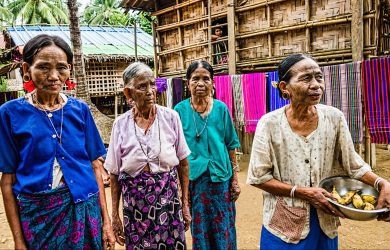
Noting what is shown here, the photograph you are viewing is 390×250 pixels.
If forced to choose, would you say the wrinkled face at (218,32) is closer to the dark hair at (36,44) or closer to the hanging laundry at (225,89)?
the hanging laundry at (225,89)

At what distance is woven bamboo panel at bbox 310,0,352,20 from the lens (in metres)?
5.49

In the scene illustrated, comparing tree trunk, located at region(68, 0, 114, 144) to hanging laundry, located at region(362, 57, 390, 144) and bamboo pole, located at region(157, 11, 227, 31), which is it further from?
hanging laundry, located at region(362, 57, 390, 144)

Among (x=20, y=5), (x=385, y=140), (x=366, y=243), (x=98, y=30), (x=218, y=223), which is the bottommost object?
(x=366, y=243)

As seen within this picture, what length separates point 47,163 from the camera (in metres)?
1.65

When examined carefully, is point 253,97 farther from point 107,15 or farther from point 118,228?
point 107,15

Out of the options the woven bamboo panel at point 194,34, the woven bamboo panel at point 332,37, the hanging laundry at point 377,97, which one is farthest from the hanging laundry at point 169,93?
the hanging laundry at point 377,97

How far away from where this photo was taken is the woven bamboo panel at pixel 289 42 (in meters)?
6.22

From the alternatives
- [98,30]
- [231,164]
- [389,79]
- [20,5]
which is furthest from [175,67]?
[20,5]

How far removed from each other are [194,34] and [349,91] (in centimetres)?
467

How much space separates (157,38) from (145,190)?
8.17 m

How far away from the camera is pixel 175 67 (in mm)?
9227

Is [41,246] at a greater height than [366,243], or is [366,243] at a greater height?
[41,246]

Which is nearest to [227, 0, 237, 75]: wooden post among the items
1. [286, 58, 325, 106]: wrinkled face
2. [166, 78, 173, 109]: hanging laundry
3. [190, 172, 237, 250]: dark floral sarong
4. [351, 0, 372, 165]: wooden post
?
[166, 78, 173, 109]: hanging laundry

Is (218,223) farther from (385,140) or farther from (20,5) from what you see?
(20,5)
